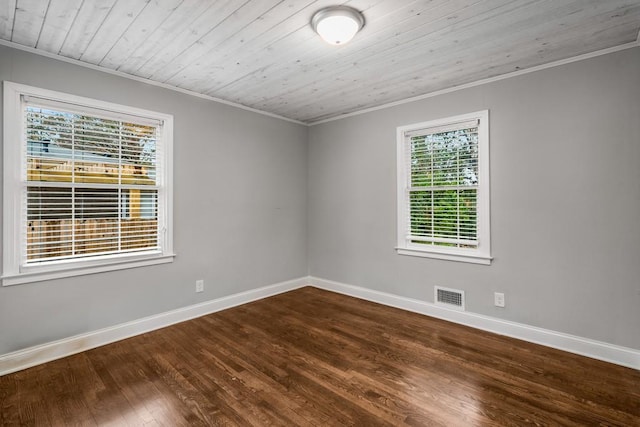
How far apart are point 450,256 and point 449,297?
1.51 feet

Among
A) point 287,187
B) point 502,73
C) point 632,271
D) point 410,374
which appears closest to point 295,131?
point 287,187

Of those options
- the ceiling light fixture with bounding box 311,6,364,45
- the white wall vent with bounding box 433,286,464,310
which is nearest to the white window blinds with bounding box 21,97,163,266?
the ceiling light fixture with bounding box 311,6,364,45

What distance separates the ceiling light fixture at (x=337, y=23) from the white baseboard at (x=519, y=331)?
293 cm

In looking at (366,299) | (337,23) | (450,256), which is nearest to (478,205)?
(450,256)

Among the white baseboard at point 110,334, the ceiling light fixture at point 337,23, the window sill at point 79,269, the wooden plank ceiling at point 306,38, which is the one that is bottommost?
the white baseboard at point 110,334

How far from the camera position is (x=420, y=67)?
9.64ft

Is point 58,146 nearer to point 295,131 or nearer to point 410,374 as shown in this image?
point 295,131

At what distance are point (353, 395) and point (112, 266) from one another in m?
2.48

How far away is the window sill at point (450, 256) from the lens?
3.27m

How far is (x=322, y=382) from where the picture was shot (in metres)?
2.30

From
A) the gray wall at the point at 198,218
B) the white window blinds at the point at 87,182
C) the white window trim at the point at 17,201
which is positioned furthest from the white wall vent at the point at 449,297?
the white window trim at the point at 17,201

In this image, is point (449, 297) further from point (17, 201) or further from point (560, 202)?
point (17, 201)

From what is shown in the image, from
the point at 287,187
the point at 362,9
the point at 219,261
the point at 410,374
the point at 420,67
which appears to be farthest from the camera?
the point at 287,187

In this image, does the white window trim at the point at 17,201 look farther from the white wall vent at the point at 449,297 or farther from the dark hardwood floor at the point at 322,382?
the white wall vent at the point at 449,297
